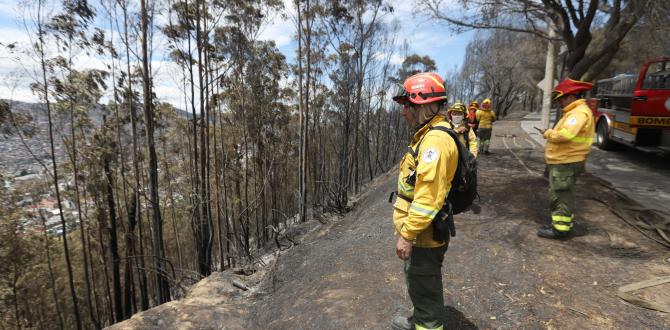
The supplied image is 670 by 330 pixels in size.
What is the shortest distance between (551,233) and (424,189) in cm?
316

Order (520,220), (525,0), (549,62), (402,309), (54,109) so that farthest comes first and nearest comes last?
(54,109), (549,62), (525,0), (520,220), (402,309)

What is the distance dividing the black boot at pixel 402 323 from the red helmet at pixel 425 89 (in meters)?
1.65

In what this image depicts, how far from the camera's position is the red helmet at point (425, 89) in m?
1.91

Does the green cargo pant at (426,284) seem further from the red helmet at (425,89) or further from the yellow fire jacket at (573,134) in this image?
the yellow fire jacket at (573,134)

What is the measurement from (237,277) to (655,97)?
8346 millimetres

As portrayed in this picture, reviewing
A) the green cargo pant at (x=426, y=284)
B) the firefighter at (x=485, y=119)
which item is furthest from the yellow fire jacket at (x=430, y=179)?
the firefighter at (x=485, y=119)

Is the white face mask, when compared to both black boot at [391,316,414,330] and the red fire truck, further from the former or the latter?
the red fire truck

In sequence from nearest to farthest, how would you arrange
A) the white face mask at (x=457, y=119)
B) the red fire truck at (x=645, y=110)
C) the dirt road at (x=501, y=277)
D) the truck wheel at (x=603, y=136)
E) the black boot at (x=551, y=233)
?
Answer: the dirt road at (x=501, y=277) < the black boot at (x=551, y=233) < the white face mask at (x=457, y=119) < the red fire truck at (x=645, y=110) < the truck wheel at (x=603, y=136)

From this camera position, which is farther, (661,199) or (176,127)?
(176,127)

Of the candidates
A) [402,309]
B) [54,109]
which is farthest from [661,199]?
[54,109]

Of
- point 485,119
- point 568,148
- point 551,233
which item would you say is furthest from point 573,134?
point 485,119

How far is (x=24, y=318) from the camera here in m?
15.7

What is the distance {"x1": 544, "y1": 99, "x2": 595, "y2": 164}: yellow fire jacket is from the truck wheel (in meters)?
6.73

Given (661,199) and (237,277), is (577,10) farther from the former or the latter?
(237,277)
